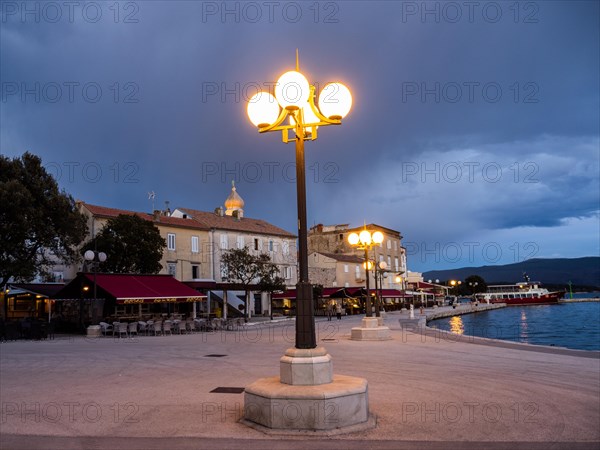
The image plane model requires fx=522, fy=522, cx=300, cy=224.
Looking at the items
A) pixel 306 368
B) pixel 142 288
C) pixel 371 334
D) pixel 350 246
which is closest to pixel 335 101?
pixel 306 368

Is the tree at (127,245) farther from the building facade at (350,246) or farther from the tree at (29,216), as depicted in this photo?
the building facade at (350,246)

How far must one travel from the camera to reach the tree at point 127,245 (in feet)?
120

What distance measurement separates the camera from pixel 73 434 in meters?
6.35

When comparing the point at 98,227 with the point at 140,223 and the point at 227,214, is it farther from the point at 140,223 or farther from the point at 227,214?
the point at 227,214

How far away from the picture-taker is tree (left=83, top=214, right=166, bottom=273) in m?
36.6

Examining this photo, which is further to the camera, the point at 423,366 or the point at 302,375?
the point at 423,366

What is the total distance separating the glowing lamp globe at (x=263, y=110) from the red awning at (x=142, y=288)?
2208 centimetres

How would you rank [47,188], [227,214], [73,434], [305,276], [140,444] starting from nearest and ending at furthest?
[140,444], [73,434], [305,276], [47,188], [227,214]

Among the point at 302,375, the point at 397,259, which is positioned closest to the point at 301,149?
the point at 302,375

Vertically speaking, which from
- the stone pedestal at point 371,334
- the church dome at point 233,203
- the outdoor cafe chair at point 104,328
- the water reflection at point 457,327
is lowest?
the water reflection at point 457,327

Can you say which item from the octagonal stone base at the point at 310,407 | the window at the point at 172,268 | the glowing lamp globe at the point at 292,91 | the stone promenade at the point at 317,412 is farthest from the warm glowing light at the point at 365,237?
the window at the point at 172,268

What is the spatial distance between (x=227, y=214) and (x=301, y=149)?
164 feet

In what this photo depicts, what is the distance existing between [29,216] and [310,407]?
24755 mm

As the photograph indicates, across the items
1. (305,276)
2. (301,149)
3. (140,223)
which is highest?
(140,223)
